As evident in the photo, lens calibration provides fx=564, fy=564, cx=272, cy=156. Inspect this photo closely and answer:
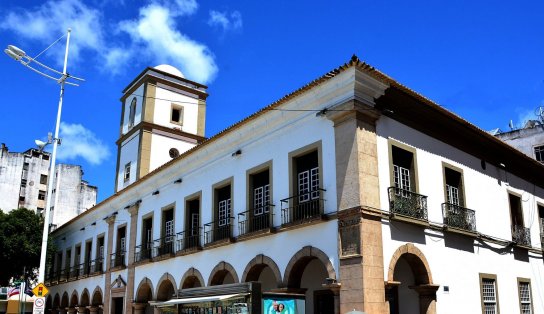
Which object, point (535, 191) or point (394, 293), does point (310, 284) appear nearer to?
point (394, 293)

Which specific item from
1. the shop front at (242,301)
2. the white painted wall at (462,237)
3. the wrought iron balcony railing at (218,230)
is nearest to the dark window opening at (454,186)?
the white painted wall at (462,237)

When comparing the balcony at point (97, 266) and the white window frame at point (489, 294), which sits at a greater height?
the balcony at point (97, 266)

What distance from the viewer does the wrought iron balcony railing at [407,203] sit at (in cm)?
1300

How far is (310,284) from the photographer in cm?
1492

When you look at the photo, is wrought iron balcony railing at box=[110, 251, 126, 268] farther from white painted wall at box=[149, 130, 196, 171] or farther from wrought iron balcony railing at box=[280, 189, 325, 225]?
wrought iron balcony railing at box=[280, 189, 325, 225]

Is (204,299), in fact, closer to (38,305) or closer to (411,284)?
(38,305)

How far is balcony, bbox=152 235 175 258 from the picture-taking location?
19.5 meters

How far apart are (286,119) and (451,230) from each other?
507cm

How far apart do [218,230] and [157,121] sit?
37.8 ft

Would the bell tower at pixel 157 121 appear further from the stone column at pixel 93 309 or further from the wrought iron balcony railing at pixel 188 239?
the wrought iron balcony railing at pixel 188 239

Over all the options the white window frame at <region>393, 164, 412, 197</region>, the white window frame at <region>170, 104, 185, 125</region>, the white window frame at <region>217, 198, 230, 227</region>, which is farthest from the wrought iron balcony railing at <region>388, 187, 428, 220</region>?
the white window frame at <region>170, 104, 185, 125</region>

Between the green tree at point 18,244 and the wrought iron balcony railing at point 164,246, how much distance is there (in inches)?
509

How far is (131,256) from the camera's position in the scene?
22328mm

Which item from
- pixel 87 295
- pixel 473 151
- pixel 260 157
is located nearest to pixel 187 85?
pixel 87 295
